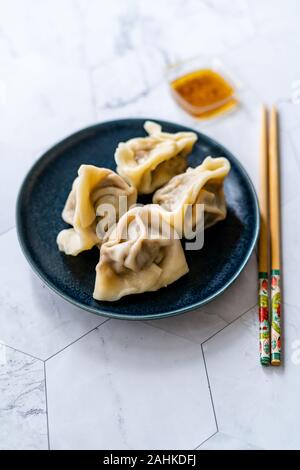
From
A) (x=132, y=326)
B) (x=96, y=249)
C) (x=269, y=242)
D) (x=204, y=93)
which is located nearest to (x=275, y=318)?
(x=269, y=242)

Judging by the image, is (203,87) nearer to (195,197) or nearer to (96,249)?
(195,197)

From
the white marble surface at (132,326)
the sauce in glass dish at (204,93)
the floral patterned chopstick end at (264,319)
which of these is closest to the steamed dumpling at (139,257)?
the white marble surface at (132,326)

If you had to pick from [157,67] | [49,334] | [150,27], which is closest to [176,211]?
[49,334]

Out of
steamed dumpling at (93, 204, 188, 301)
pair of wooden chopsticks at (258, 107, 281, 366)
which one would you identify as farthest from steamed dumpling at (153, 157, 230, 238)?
pair of wooden chopsticks at (258, 107, 281, 366)

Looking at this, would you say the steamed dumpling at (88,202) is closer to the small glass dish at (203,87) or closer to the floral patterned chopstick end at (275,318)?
the floral patterned chopstick end at (275,318)

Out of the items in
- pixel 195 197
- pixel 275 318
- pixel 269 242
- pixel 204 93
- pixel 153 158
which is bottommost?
pixel 275 318

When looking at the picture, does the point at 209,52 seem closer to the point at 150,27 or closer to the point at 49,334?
the point at 150,27
